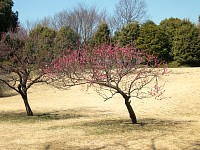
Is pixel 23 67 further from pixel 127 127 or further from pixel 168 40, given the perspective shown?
pixel 168 40

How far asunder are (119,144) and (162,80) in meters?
19.0

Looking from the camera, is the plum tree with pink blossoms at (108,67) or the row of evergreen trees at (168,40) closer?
the plum tree with pink blossoms at (108,67)

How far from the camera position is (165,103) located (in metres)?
17.0

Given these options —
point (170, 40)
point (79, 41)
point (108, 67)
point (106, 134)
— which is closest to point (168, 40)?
point (170, 40)

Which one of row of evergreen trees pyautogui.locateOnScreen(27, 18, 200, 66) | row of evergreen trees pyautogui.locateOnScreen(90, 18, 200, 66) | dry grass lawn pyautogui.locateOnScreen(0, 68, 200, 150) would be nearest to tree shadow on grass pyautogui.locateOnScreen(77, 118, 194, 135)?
dry grass lawn pyautogui.locateOnScreen(0, 68, 200, 150)

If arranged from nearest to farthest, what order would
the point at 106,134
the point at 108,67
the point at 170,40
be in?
the point at 106,134
the point at 108,67
the point at 170,40

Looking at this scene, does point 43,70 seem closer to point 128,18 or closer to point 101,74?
point 101,74

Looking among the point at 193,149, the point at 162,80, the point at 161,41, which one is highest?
the point at 161,41

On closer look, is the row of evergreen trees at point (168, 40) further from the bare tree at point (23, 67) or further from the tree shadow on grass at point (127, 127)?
the tree shadow on grass at point (127, 127)

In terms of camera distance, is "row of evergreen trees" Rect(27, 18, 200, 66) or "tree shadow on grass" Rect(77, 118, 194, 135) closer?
"tree shadow on grass" Rect(77, 118, 194, 135)

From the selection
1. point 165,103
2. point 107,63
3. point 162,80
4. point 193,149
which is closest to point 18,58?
point 107,63

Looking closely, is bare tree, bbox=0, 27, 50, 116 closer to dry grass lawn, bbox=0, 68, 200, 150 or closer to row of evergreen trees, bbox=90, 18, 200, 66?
dry grass lawn, bbox=0, 68, 200, 150

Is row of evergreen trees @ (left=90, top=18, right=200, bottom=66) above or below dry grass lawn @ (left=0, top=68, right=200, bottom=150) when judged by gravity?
above

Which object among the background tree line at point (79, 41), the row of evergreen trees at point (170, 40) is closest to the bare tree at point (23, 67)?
the background tree line at point (79, 41)
